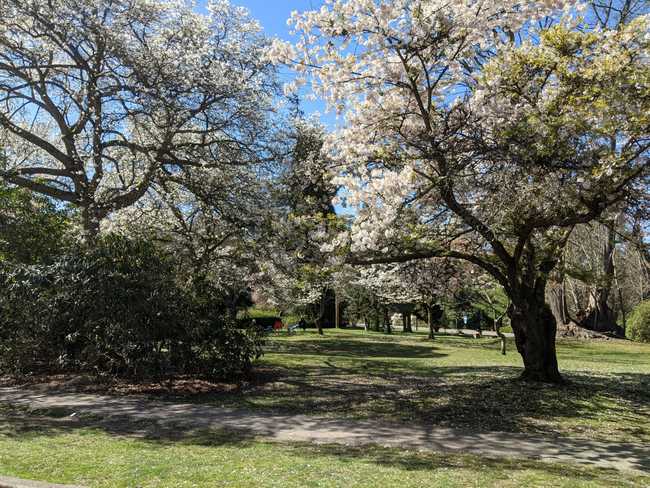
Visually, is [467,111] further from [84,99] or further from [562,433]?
[84,99]

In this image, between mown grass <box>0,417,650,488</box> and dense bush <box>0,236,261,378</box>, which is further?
dense bush <box>0,236,261,378</box>

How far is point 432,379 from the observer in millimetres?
13586

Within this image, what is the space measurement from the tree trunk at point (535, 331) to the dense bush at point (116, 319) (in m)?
6.17

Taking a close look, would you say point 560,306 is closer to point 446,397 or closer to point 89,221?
point 446,397

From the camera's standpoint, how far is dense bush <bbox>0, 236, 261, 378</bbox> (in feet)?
38.5

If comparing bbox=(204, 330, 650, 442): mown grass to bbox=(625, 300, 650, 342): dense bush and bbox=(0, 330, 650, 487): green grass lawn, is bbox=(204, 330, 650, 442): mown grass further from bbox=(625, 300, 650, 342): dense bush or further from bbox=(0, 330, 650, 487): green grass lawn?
bbox=(625, 300, 650, 342): dense bush

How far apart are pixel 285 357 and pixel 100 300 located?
865cm

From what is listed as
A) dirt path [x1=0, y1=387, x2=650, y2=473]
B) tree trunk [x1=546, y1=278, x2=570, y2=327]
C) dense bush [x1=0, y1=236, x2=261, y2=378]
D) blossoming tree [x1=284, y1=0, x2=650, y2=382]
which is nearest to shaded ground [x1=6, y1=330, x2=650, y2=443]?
dirt path [x1=0, y1=387, x2=650, y2=473]

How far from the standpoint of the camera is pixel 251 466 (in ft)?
19.4

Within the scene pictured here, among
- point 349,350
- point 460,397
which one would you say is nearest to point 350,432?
point 460,397

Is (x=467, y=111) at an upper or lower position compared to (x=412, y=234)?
upper

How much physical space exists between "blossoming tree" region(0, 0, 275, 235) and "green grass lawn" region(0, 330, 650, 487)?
6674mm

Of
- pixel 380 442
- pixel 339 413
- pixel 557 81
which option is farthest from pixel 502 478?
pixel 557 81

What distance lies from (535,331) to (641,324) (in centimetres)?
2587
